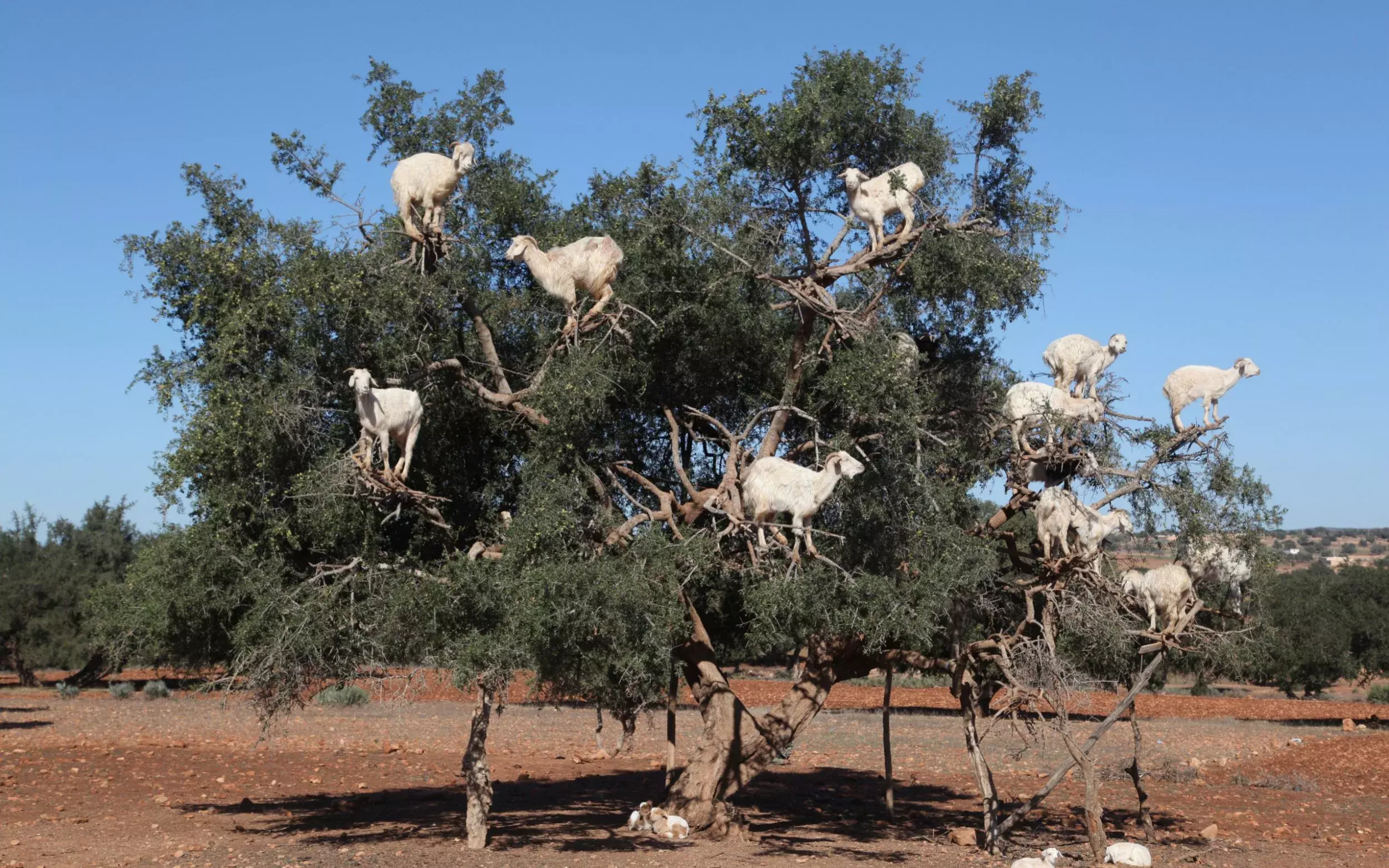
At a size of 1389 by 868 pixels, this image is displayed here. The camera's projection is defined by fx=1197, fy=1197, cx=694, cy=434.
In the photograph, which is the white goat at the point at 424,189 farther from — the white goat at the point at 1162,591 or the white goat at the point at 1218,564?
the white goat at the point at 1218,564

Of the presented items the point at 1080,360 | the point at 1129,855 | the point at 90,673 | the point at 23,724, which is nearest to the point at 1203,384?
the point at 1080,360

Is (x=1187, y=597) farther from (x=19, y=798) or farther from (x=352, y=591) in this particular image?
(x=19, y=798)

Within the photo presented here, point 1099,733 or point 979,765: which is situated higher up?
point 1099,733

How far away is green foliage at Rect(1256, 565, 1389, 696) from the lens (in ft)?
114

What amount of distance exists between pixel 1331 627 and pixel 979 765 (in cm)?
2680

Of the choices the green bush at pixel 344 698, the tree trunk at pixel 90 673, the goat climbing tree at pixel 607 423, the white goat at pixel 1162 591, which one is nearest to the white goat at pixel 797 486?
the goat climbing tree at pixel 607 423

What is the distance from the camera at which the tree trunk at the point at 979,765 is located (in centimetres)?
1288

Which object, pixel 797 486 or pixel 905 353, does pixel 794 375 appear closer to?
pixel 905 353

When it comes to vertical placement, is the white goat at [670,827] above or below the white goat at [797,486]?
below

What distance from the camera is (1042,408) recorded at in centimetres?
1212

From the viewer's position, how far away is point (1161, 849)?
13.9m

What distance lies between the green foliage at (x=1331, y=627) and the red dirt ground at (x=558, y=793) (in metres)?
4.61

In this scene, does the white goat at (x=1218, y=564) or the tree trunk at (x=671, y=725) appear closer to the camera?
the white goat at (x=1218, y=564)

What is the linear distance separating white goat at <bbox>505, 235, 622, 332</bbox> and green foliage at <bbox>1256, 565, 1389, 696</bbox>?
26808mm
